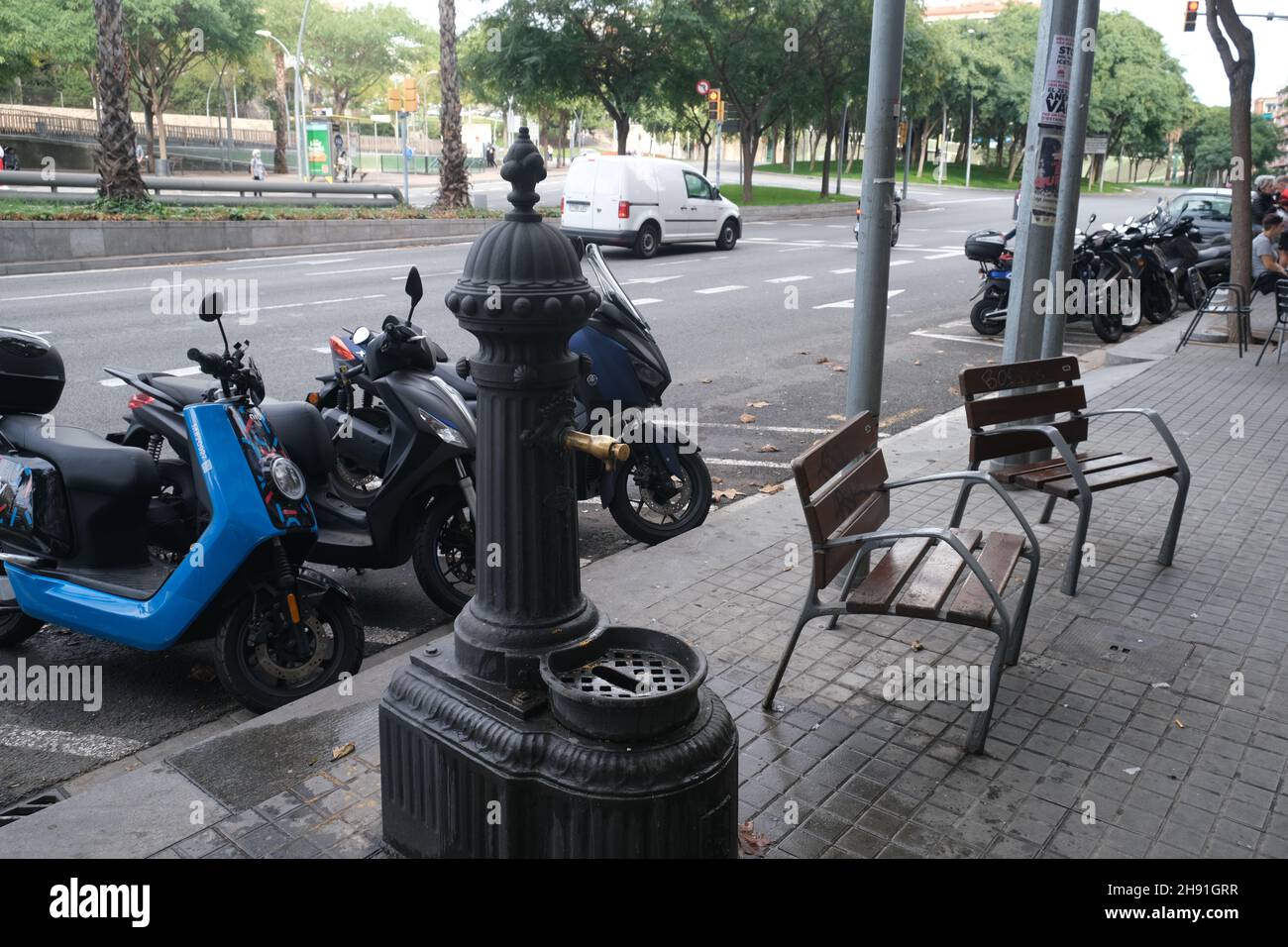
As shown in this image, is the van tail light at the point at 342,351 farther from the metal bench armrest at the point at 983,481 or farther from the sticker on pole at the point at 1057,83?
the sticker on pole at the point at 1057,83

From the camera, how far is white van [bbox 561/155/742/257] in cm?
→ 2142

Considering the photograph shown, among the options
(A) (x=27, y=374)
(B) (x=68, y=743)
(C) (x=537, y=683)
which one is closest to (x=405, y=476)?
(A) (x=27, y=374)

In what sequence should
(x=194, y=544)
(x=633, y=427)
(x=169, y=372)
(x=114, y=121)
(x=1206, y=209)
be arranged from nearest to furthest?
(x=194, y=544) → (x=633, y=427) → (x=169, y=372) → (x=114, y=121) → (x=1206, y=209)

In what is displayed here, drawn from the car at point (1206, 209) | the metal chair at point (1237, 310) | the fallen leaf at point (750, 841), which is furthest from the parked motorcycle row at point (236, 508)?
the car at point (1206, 209)

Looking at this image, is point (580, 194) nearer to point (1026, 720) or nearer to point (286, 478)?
point (286, 478)

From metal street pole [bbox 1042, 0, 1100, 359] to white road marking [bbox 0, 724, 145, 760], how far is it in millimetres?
5383

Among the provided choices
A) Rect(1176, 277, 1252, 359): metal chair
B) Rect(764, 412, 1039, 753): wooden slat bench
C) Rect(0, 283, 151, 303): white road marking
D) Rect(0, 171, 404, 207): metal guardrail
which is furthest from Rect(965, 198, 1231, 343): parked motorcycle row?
Rect(0, 171, 404, 207): metal guardrail

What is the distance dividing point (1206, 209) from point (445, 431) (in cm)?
2058

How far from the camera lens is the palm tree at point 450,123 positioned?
25.2 meters

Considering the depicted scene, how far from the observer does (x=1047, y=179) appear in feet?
20.6

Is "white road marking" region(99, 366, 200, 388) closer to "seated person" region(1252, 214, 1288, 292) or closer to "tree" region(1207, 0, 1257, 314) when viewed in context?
"tree" region(1207, 0, 1257, 314)

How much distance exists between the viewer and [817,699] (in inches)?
157

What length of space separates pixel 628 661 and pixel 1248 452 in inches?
249

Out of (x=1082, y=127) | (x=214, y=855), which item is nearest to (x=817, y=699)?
(x=214, y=855)
